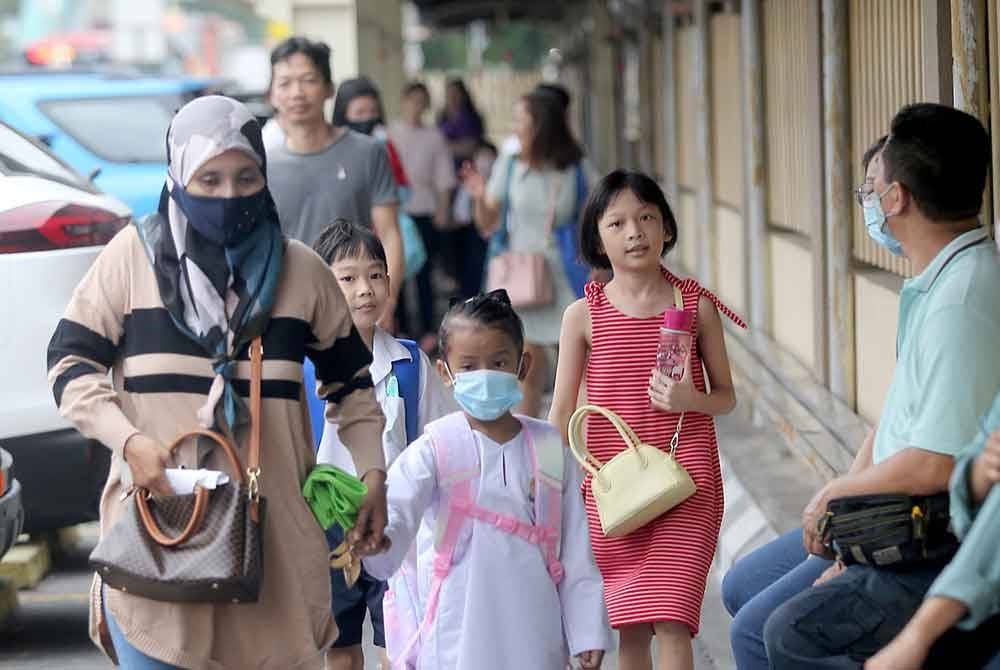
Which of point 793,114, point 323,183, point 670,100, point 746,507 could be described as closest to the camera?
point 323,183

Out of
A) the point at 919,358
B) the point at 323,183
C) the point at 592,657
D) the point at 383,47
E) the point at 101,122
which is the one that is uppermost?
the point at 383,47

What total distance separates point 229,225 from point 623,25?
58.5 feet

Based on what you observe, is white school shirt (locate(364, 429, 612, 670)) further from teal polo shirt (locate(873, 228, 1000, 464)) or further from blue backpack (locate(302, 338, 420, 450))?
teal polo shirt (locate(873, 228, 1000, 464))

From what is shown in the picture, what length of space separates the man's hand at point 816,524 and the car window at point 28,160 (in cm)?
354

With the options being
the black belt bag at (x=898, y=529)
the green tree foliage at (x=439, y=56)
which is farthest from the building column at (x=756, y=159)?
the green tree foliage at (x=439, y=56)

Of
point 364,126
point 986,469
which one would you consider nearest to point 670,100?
point 364,126

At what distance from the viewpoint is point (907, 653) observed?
329 centimetres

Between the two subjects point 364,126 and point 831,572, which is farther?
point 364,126

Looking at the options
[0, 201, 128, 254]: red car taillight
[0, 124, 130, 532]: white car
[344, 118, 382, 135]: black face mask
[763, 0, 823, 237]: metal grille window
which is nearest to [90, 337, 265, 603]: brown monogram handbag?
[0, 124, 130, 532]: white car

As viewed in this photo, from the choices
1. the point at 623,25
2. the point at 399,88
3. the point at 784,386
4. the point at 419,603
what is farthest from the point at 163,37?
the point at 419,603

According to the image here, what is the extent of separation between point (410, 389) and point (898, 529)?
1776mm

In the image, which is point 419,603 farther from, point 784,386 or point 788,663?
point 784,386

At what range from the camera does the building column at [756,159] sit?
418 inches

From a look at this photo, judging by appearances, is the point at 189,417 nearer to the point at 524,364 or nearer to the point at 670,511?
the point at 524,364
